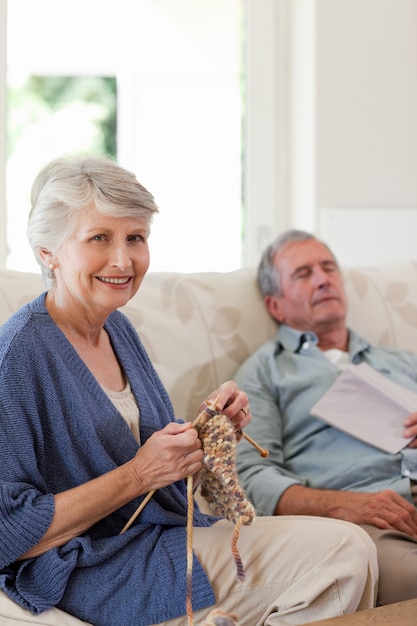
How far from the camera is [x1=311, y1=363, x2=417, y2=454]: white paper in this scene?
2000 mm

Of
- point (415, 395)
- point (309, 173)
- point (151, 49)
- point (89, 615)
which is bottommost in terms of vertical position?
point (89, 615)

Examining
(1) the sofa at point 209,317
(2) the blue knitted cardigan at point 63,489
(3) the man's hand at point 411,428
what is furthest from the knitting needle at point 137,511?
(3) the man's hand at point 411,428

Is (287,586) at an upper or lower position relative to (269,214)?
lower

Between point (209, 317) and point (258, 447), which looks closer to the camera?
point (258, 447)

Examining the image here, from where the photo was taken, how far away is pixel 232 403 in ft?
4.70

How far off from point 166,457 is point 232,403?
0.16 metres

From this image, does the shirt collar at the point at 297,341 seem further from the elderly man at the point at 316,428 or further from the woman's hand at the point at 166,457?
the woman's hand at the point at 166,457

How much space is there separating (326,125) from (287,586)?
1.97m

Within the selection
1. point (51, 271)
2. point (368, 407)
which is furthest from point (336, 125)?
point (51, 271)

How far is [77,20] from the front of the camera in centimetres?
292

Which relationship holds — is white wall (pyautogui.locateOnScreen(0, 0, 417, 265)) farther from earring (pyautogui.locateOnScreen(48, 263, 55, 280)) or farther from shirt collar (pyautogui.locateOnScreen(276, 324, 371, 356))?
earring (pyautogui.locateOnScreen(48, 263, 55, 280))

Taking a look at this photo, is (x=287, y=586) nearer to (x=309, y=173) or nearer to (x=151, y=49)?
(x=309, y=173)

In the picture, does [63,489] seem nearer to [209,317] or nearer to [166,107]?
[209,317]

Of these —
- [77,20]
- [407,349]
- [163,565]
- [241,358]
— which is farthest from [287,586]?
[77,20]
